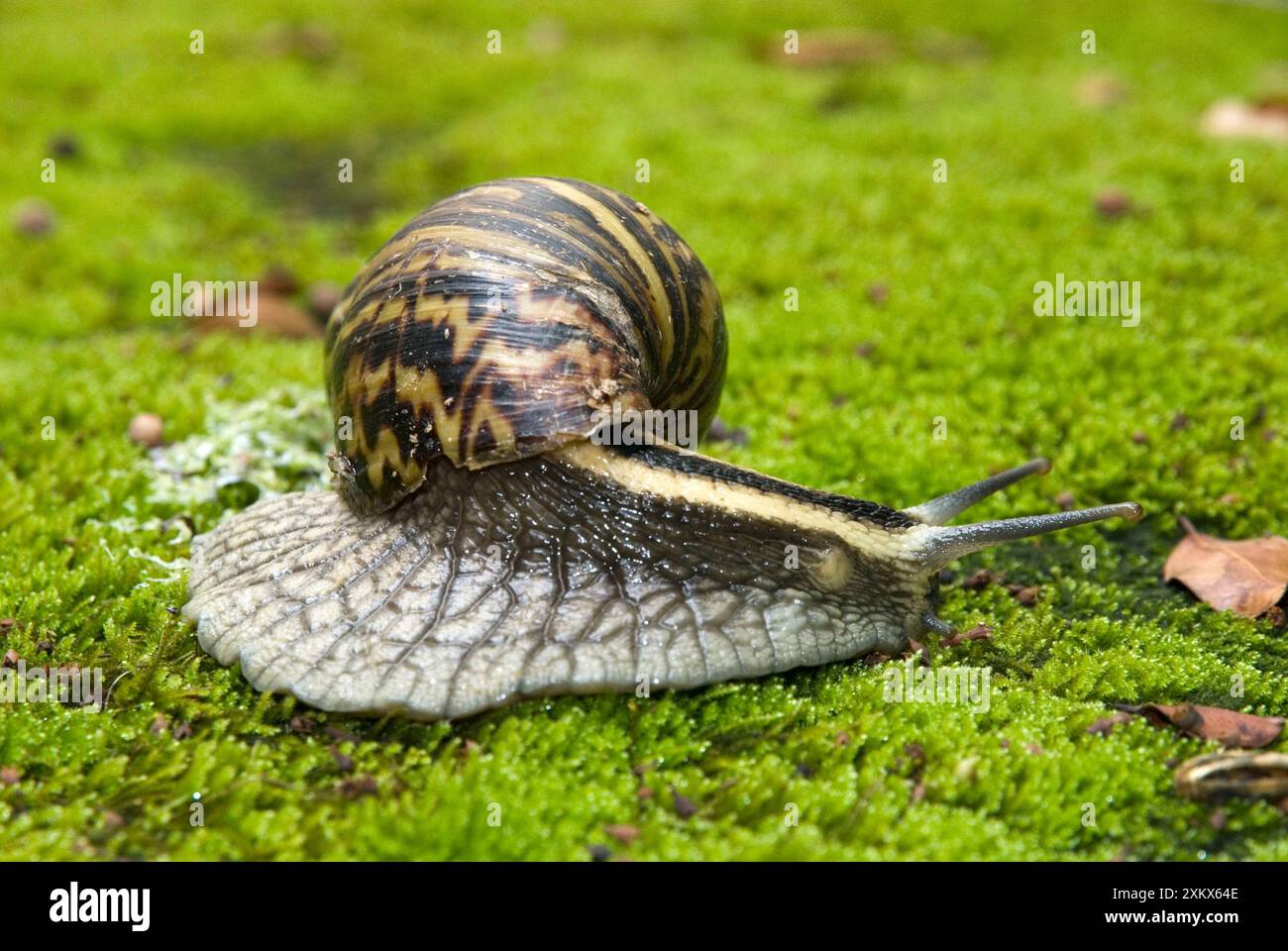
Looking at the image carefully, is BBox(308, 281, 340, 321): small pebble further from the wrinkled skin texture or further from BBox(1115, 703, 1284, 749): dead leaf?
BBox(1115, 703, 1284, 749): dead leaf

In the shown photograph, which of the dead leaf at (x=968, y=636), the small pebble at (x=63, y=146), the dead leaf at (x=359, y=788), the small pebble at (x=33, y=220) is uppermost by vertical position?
the small pebble at (x=63, y=146)

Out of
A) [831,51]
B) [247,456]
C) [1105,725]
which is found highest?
[831,51]

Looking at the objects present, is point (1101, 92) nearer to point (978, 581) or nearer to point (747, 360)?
point (747, 360)

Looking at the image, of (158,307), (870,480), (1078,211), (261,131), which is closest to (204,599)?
(870,480)

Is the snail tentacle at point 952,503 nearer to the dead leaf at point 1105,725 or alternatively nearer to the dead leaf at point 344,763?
the dead leaf at point 1105,725

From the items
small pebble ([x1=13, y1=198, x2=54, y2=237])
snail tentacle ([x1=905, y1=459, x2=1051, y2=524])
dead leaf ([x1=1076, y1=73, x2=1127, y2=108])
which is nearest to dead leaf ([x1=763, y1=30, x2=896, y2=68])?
dead leaf ([x1=1076, y1=73, x2=1127, y2=108])

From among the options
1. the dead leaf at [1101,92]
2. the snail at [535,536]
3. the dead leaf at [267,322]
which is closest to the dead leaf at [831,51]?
the dead leaf at [1101,92]

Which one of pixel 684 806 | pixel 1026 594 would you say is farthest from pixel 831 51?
pixel 684 806
